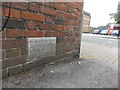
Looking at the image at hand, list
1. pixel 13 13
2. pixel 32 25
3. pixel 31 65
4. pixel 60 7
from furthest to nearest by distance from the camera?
pixel 60 7 < pixel 31 65 < pixel 32 25 < pixel 13 13

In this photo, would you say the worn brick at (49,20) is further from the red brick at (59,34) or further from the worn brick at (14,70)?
the worn brick at (14,70)

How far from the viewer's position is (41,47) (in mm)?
1648

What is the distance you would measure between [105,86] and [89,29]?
34367 millimetres

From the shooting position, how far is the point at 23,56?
57.0 inches

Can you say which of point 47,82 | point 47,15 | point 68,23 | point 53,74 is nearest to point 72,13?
point 68,23

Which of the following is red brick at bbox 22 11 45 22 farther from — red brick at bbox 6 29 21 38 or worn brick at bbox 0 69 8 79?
worn brick at bbox 0 69 8 79

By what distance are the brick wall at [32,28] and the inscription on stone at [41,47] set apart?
0.23ft

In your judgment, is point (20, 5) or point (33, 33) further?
point (33, 33)

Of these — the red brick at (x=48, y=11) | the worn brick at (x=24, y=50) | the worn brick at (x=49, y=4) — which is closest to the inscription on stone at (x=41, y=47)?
the worn brick at (x=24, y=50)

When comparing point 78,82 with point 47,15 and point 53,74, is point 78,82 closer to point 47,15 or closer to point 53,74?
point 53,74

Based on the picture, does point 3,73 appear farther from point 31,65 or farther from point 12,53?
point 31,65

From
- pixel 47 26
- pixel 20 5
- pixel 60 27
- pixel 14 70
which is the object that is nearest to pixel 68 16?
pixel 60 27

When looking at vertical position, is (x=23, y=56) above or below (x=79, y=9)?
below

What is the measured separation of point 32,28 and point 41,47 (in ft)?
1.21
